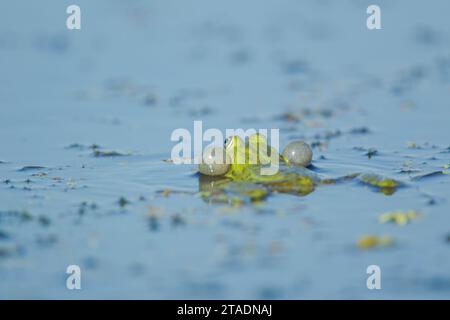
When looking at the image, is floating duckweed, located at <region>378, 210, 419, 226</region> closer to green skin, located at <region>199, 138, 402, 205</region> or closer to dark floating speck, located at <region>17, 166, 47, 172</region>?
green skin, located at <region>199, 138, 402, 205</region>

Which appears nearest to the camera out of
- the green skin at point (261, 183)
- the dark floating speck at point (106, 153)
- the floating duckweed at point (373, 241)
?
the floating duckweed at point (373, 241)

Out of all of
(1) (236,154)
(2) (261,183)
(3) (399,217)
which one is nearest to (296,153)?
(1) (236,154)

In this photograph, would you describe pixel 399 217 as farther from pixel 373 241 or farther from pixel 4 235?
pixel 4 235

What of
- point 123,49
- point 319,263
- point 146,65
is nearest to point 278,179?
point 319,263

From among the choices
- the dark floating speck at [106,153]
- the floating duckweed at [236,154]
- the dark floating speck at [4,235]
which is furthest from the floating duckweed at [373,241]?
the dark floating speck at [106,153]

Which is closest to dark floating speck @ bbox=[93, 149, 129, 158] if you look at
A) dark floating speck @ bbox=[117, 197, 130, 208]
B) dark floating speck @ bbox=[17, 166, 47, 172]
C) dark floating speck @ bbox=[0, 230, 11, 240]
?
dark floating speck @ bbox=[17, 166, 47, 172]

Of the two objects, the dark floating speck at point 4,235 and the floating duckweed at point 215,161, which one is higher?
the floating duckweed at point 215,161

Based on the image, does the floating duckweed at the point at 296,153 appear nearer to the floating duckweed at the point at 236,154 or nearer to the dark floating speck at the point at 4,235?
the floating duckweed at the point at 236,154
